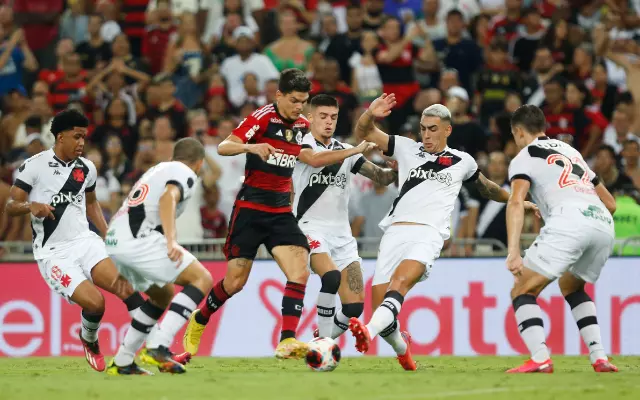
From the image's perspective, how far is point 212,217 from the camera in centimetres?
1789

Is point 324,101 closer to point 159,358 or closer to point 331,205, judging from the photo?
point 331,205

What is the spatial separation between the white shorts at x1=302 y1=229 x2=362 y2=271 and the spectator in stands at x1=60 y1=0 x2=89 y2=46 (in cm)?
1090

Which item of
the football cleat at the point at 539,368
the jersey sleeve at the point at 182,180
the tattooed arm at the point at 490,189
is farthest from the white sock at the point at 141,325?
the tattooed arm at the point at 490,189

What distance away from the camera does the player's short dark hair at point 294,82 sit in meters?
12.0

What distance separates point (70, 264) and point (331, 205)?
9.02ft

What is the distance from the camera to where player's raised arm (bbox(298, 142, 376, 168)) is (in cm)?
1191

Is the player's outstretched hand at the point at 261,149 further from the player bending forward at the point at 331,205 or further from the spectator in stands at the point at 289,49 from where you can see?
the spectator in stands at the point at 289,49

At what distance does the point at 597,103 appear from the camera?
756 inches

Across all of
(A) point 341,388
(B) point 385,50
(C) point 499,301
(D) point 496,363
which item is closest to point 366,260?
(C) point 499,301

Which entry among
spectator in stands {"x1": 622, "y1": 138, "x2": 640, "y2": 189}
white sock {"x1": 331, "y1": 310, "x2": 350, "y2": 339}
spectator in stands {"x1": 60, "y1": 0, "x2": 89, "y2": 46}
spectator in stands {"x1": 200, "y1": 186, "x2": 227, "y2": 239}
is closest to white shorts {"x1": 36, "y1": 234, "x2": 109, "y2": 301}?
white sock {"x1": 331, "y1": 310, "x2": 350, "y2": 339}

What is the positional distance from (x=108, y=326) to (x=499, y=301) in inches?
205

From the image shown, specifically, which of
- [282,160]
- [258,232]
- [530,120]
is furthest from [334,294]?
[530,120]

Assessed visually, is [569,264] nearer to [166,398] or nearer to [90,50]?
[166,398]

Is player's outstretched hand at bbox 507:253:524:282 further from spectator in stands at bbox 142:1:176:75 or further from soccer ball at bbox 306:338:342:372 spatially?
spectator in stands at bbox 142:1:176:75
